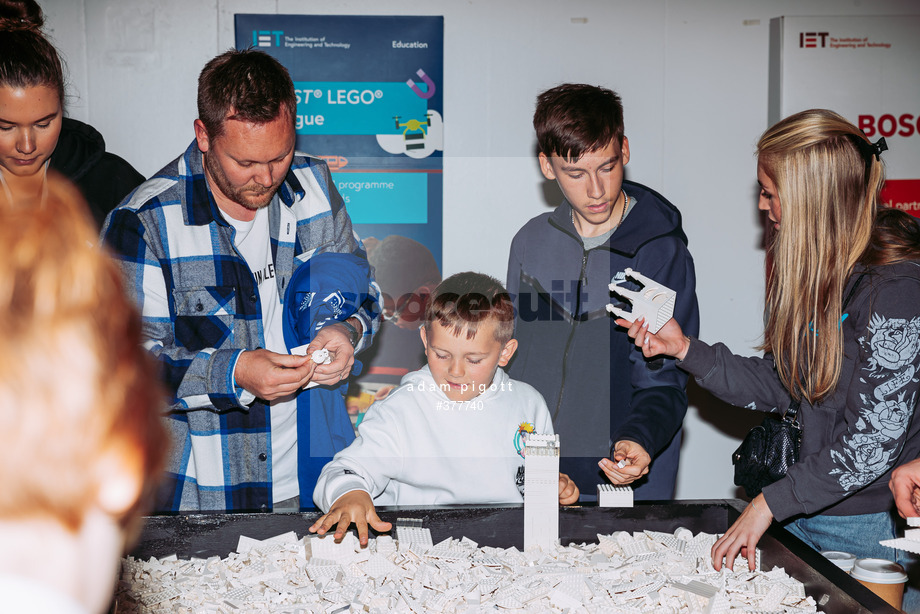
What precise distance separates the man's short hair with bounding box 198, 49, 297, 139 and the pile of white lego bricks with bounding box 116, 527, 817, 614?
3.52ft

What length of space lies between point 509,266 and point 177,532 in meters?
1.34

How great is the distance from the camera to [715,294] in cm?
298

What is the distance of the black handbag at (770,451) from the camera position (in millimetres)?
1870

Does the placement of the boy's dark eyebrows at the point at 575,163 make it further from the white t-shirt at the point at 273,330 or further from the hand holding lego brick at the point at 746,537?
the hand holding lego brick at the point at 746,537

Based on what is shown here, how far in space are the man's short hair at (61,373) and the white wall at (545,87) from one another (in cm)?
225

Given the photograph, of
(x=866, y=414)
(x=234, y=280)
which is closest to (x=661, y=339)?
(x=866, y=414)

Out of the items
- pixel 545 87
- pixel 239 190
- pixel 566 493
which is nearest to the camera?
pixel 566 493

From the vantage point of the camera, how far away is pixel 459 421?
2182 millimetres

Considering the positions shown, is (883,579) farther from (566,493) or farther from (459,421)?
(459,421)

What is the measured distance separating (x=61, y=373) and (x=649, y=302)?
1942mm

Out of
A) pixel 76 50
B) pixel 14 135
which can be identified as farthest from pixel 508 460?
pixel 76 50

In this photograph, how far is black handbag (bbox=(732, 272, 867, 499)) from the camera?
6.14ft

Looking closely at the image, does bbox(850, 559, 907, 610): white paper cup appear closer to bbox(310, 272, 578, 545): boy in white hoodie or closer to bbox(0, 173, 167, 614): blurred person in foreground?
bbox(310, 272, 578, 545): boy in white hoodie

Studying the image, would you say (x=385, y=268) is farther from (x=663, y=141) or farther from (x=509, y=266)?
(x=663, y=141)
